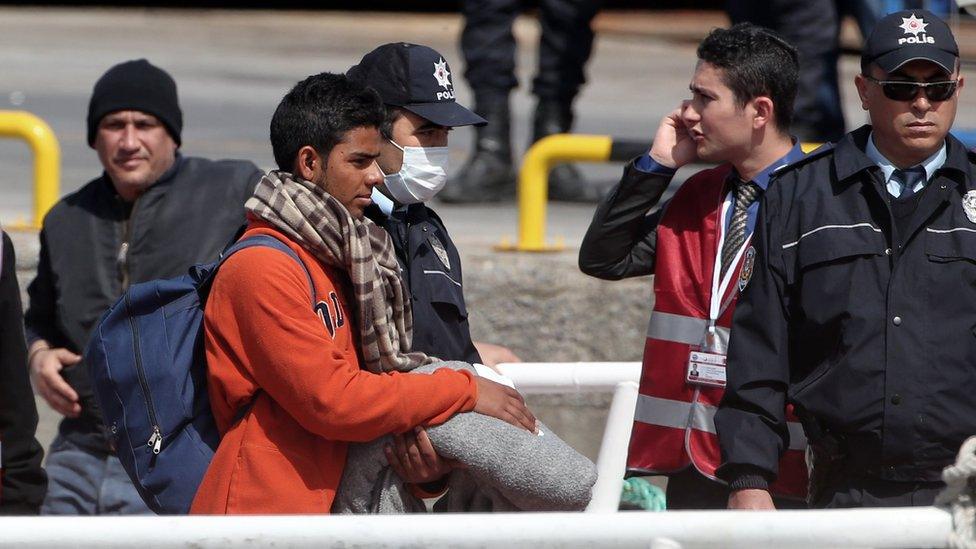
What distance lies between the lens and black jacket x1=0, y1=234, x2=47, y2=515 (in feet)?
13.1

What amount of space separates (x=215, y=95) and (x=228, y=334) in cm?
1246

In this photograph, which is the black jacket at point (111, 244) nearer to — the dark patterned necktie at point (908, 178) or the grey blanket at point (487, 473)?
the grey blanket at point (487, 473)

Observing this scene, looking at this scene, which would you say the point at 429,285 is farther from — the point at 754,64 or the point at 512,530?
the point at 512,530

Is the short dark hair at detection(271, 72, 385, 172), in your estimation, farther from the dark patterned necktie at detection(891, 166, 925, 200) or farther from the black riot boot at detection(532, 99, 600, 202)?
the black riot boot at detection(532, 99, 600, 202)

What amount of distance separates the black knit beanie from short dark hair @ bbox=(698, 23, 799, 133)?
1852 millimetres

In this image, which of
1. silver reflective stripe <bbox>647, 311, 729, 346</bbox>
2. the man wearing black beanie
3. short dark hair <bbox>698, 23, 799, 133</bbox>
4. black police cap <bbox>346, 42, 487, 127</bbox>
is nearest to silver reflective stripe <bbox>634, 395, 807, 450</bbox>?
silver reflective stripe <bbox>647, 311, 729, 346</bbox>

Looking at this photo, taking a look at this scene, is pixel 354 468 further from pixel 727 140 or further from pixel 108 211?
pixel 108 211

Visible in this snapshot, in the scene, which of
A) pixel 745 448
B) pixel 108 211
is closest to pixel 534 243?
pixel 108 211

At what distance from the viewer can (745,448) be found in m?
3.48

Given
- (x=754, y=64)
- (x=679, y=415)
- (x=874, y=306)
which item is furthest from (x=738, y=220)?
(x=874, y=306)

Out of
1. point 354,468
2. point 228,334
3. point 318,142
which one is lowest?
point 354,468

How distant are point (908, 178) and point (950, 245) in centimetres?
19

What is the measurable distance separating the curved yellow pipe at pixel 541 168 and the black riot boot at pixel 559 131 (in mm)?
1463

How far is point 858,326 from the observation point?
11.2 feet
